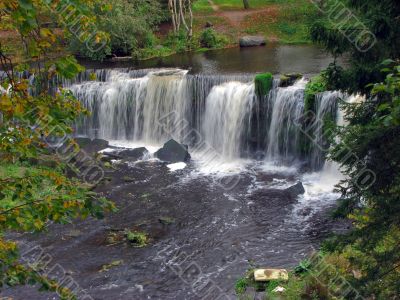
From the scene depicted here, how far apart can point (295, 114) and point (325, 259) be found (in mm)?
10178

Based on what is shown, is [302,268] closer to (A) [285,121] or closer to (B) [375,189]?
(B) [375,189]

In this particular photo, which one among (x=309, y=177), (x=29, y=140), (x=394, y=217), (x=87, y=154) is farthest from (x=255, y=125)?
(x=29, y=140)

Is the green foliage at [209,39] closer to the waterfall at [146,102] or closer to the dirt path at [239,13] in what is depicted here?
the dirt path at [239,13]

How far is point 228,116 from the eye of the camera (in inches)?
885

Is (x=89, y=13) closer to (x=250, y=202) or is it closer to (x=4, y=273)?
(x=4, y=273)

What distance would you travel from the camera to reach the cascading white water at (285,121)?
2069cm

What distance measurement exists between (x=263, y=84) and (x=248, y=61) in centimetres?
729

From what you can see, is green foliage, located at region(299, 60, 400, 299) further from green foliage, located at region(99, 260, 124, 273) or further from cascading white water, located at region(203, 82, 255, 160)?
cascading white water, located at region(203, 82, 255, 160)

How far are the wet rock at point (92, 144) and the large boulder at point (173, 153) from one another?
119 inches

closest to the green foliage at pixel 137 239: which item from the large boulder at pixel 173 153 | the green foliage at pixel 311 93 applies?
the large boulder at pixel 173 153

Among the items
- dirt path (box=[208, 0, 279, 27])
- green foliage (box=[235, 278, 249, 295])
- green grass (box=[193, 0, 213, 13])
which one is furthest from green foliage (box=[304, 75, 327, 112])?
green grass (box=[193, 0, 213, 13])

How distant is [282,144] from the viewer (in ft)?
69.1

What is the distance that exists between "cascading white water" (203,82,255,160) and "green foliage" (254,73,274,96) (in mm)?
343

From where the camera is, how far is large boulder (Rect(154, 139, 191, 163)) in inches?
847
